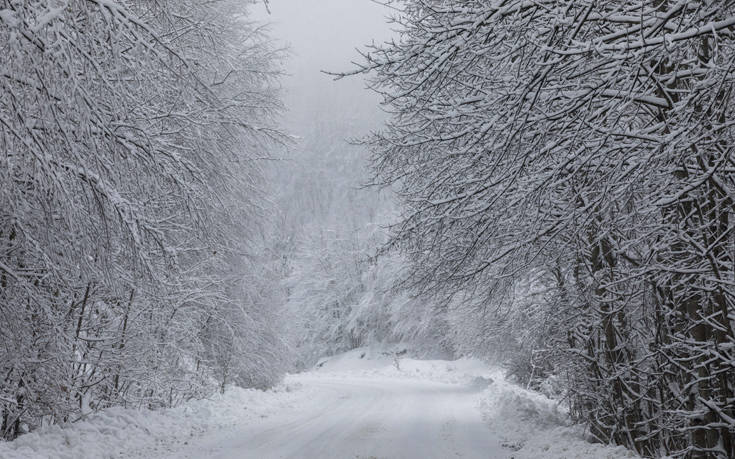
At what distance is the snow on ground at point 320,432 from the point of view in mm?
8195

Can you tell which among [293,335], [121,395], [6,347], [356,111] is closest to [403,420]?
[121,395]

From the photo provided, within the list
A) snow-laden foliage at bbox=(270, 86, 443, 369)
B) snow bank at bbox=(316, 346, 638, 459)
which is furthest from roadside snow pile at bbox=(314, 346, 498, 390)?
snow-laden foliage at bbox=(270, 86, 443, 369)

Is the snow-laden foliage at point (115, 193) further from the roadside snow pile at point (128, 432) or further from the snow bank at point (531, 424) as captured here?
the snow bank at point (531, 424)

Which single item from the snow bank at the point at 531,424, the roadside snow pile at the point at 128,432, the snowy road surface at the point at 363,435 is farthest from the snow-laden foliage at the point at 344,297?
the roadside snow pile at the point at 128,432

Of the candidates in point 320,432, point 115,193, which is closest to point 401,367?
point 320,432

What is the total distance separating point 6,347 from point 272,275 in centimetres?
1478

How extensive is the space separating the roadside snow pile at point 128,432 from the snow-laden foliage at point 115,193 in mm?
367

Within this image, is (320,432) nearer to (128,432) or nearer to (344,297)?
(128,432)

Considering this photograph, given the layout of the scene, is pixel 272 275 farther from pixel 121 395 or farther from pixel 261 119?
pixel 121 395

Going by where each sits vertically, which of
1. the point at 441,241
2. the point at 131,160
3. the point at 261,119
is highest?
the point at 261,119

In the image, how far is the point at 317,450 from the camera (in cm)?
918

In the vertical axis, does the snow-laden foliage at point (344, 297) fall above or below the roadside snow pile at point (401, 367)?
above

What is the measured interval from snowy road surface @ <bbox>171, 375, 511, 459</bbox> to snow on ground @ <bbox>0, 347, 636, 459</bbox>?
0.7 inches

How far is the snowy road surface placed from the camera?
9016 millimetres
